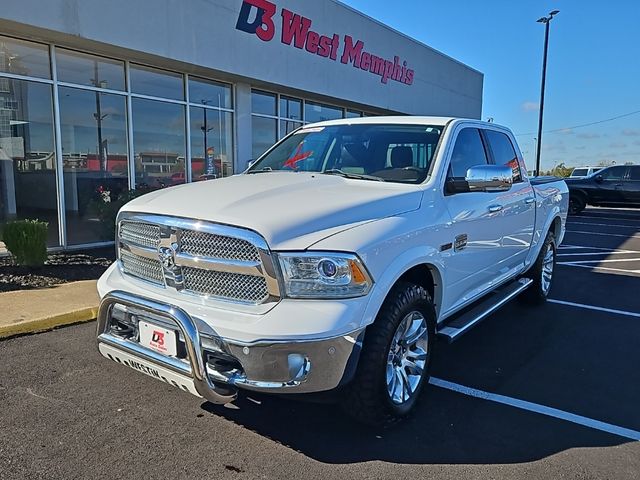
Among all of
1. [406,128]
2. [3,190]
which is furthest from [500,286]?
[3,190]

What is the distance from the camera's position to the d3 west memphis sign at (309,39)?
11406 millimetres

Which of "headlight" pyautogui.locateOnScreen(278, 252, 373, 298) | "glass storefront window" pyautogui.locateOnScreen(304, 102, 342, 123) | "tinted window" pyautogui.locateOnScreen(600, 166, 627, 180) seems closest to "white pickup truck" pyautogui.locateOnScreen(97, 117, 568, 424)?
"headlight" pyautogui.locateOnScreen(278, 252, 373, 298)

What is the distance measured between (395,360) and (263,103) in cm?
1124

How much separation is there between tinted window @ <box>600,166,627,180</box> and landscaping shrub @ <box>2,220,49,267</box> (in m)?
20.2

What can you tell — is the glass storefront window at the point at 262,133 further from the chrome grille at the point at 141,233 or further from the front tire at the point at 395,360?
the front tire at the point at 395,360

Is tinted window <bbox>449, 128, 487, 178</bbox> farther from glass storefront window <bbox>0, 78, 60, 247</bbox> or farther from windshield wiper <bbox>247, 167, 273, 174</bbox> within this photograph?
glass storefront window <bbox>0, 78, 60, 247</bbox>

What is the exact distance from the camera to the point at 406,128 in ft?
14.0

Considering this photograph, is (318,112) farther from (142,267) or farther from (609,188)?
(142,267)

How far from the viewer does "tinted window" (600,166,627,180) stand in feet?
65.0

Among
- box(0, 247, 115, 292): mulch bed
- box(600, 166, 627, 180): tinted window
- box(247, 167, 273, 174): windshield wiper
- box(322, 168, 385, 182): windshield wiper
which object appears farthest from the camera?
box(600, 166, 627, 180): tinted window

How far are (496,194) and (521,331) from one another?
1.57 m

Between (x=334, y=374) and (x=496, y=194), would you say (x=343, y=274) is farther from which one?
(x=496, y=194)

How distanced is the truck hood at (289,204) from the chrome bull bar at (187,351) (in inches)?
21.7

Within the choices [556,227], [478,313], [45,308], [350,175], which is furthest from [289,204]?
[556,227]
